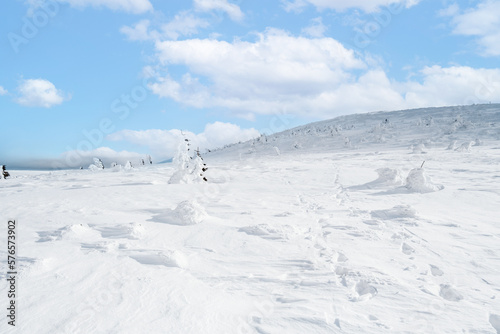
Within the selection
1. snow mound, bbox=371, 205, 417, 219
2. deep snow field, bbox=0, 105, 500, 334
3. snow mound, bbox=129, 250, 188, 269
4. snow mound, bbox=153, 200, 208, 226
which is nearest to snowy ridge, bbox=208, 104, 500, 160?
snow mound, bbox=371, 205, 417, 219

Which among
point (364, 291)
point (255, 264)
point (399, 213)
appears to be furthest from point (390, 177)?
point (255, 264)

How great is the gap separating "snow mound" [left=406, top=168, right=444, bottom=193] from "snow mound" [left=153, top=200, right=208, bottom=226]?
770 cm

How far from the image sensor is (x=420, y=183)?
10.3 meters

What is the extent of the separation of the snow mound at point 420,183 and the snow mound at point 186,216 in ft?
25.3

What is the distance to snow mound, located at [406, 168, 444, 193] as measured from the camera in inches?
403

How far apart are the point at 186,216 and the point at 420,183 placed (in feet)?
27.2

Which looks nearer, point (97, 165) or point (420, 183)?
point (420, 183)

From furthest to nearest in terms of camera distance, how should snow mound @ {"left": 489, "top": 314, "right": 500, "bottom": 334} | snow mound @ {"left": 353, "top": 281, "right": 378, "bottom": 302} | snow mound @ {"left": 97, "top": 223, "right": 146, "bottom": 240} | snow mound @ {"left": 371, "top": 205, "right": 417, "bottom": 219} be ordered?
snow mound @ {"left": 371, "top": 205, "right": 417, "bottom": 219}
snow mound @ {"left": 97, "top": 223, "right": 146, "bottom": 240}
snow mound @ {"left": 353, "top": 281, "right": 378, "bottom": 302}
snow mound @ {"left": 489, "top": 314, "right": 500, "bottom": 334}

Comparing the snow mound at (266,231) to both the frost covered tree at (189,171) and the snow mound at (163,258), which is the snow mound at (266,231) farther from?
the frost covered tree at (189,171)

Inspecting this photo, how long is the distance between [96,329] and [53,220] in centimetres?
413

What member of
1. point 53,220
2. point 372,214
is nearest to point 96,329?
point 53,220

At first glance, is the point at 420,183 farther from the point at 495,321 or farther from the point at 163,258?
the point at 163,258

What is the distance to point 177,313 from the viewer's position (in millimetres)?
3209

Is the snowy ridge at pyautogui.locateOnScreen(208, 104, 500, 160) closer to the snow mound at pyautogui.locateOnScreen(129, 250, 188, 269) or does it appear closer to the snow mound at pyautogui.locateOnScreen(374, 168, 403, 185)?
the snow mound at pyautogui.locateOnScreen(374, 168, 403, 185)
